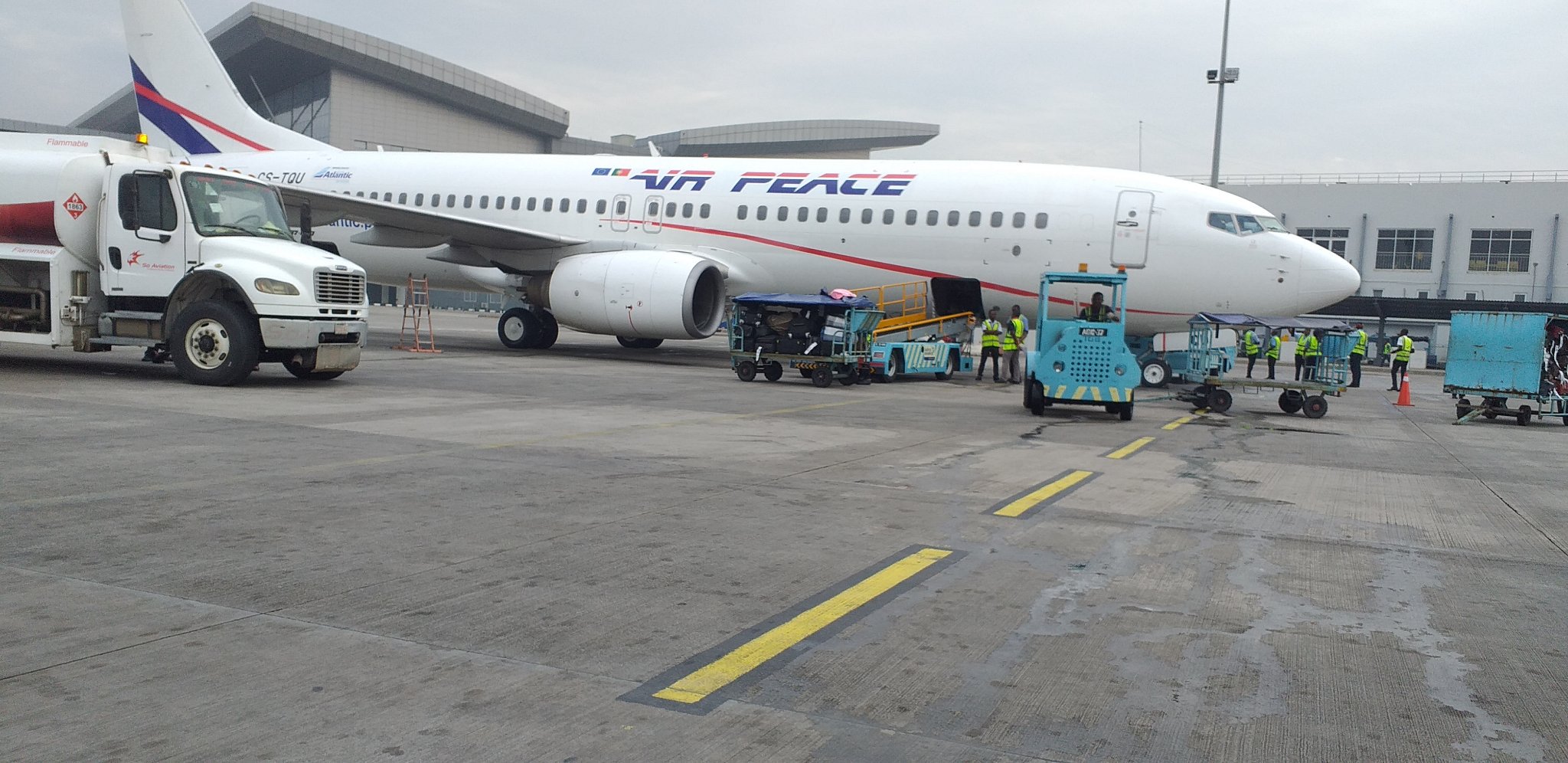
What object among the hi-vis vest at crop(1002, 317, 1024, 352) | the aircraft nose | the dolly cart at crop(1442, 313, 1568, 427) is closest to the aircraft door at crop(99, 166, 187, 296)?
the hi-vis vest at crop(1002, 317, 1024, 352)

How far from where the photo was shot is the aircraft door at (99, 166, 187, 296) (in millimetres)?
12523

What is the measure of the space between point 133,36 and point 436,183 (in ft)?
25.7

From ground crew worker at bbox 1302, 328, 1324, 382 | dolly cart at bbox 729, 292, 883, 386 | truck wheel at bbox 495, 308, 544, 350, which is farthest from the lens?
truck wheel at bbox 495, 308, 544, 350

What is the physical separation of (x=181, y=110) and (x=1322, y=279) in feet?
79.2

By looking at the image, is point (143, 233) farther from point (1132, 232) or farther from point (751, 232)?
point (1132, 232)

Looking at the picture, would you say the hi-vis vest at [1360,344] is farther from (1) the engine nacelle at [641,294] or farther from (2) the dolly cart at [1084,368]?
(1) the engine nacelle at [641,294]

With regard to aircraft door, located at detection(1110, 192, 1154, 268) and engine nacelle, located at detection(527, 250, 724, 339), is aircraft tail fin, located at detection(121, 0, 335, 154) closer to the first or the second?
engine nacelle, located at detection(527, 250, 724, 339)

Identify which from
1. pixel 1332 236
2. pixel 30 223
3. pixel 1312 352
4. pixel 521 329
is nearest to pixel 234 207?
pixel 30 223

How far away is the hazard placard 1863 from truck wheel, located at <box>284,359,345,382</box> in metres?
2.82

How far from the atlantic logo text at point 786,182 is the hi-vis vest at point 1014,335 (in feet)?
9.96

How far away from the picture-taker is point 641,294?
18781 millimetres

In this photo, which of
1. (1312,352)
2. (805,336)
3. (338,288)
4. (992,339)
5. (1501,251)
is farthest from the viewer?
(1501,251)

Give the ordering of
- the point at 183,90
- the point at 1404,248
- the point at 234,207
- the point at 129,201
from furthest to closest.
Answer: the point at 1404,248
the point at 183,90
the point at 234,207
the point at 129,201

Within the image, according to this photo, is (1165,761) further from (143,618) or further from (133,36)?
(133,36)
